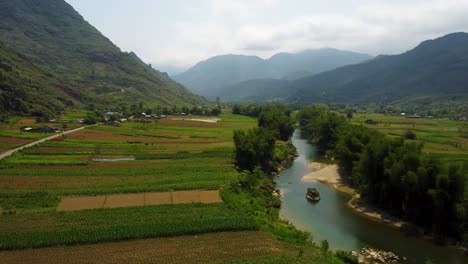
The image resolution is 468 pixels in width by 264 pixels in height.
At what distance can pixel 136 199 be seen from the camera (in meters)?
Result: 48.9

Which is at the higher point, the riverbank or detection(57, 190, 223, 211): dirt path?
detection(57, 190, 223, 211): dirt path

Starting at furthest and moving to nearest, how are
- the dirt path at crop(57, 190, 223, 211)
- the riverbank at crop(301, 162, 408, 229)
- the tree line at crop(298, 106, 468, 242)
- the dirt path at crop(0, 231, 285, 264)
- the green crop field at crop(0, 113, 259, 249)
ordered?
the riverbank at crop(301, 162, 408, 229) → the dirt path at crop(57, 190, 223, 211) → the tree line at crop(298, 106, 468, 242) → the green crop field at crop(0, 113, 259, 249) → the dirt path at crop(0, 231, 285, 264)

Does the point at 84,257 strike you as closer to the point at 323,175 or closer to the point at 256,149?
the point at 256,149

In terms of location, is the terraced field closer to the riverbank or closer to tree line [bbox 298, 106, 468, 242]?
the riverbank

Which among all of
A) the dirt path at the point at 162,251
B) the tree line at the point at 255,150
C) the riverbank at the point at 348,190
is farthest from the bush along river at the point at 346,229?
the dirt path at the point at 162,251

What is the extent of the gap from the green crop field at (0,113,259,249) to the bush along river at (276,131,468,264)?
11288 mm

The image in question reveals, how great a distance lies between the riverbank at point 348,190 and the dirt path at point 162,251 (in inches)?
871

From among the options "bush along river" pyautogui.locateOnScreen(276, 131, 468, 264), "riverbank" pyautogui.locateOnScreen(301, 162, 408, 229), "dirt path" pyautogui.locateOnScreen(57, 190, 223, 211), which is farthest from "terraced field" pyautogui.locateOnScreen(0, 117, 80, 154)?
"riverbank" pyautogui.locateOnScreen(301, 162, 408, 229)

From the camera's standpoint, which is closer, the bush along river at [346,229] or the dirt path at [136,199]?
the bush along river at [346,229]

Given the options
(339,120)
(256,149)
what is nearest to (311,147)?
(339,120)

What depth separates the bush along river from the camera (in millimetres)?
41781

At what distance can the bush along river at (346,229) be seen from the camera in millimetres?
41781

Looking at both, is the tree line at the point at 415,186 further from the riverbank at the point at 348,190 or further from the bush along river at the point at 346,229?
the bush along river at the point at 346,229

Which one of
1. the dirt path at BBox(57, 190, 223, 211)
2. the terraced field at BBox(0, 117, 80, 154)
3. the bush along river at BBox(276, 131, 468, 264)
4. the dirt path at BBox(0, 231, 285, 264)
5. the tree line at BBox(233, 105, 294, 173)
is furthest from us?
the terraced field at BBox(0, 117, 80, 154)
